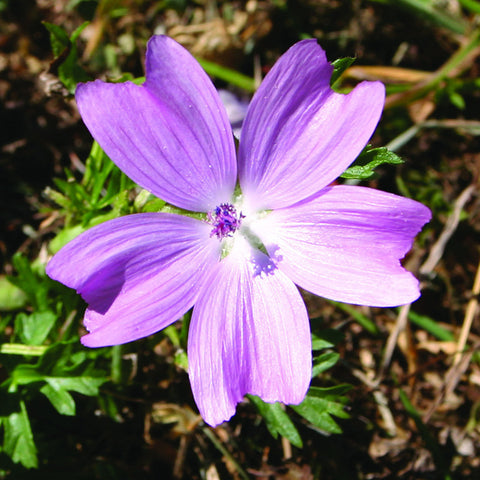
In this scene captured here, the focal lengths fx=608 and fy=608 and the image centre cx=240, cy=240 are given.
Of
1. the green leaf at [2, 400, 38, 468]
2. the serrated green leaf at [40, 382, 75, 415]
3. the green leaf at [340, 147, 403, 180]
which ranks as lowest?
the green leaf at [2, 400, 38, 468]

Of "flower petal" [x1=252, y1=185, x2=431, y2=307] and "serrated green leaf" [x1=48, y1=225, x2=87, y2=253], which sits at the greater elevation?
"flower petal" [x1=252, y1=185, x2=431, y2=307]

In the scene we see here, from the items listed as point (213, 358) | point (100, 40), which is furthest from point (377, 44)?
point (213, 358)

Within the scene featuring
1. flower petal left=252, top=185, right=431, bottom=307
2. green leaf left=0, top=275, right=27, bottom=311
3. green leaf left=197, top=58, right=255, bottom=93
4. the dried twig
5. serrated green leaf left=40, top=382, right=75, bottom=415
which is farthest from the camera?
green leaf left=197, top=58, right=255, bottom=93

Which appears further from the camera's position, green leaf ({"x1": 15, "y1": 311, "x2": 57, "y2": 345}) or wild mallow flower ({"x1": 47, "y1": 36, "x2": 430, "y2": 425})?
green leaf ({"x1": 15, "y1": 311, "x2": 57, "y2": 345})

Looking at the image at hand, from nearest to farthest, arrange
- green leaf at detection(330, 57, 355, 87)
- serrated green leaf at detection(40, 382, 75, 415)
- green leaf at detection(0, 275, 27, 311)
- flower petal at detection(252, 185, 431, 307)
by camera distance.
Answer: flower petal at detection(252, 185, 431, 307)
green leaf at detection(330, 57, 355, 87)
serrated green leaf at detection(40, 382, 75, 415)
green leaf at detection(0, 275, 27, 311)

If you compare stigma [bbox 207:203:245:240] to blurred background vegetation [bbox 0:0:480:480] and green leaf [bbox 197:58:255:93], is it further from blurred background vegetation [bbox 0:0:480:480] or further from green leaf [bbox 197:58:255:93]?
green leaf [bbox 197:58:255:93]

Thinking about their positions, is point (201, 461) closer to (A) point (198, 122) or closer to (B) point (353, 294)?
(B) point (353, 294)

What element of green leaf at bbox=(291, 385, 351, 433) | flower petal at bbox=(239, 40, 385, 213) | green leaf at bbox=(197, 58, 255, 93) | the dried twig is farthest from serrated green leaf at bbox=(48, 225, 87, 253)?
the dried twig
